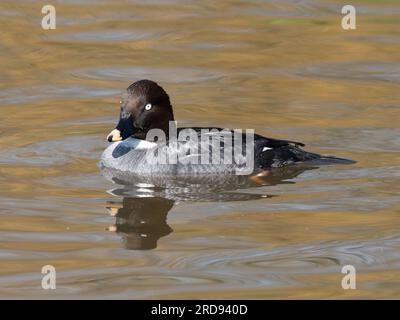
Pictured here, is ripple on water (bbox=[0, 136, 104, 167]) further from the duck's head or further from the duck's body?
the duck's head

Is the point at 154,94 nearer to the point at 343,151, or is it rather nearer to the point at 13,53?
the point at 343,151

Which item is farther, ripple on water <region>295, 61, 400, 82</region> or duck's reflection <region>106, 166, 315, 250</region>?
ripple on water <region>295, 61, 400, 82</region>

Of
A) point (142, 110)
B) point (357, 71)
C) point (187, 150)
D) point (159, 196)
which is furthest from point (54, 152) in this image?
point (357, 71)

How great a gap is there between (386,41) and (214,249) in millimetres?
7591

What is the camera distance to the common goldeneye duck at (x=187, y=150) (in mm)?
11227

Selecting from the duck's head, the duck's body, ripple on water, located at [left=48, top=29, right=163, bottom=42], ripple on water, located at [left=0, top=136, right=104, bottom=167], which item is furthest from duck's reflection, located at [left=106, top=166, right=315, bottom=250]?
ripple on water, located at [left=48, top=29, right=163, bottom=42]

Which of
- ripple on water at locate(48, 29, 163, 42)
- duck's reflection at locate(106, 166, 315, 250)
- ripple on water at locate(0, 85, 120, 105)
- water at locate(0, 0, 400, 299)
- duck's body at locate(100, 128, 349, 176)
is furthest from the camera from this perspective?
ripple on water at locate(48, 29, 163, 42)

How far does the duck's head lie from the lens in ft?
37.1

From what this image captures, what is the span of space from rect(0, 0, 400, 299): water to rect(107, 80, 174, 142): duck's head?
57cm

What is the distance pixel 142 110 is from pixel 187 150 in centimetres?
59

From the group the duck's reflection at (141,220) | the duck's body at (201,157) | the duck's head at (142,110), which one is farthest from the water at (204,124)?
the duck's head at (142,110)

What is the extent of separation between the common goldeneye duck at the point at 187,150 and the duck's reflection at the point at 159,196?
133mm

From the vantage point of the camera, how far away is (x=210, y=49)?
15.6 metres
